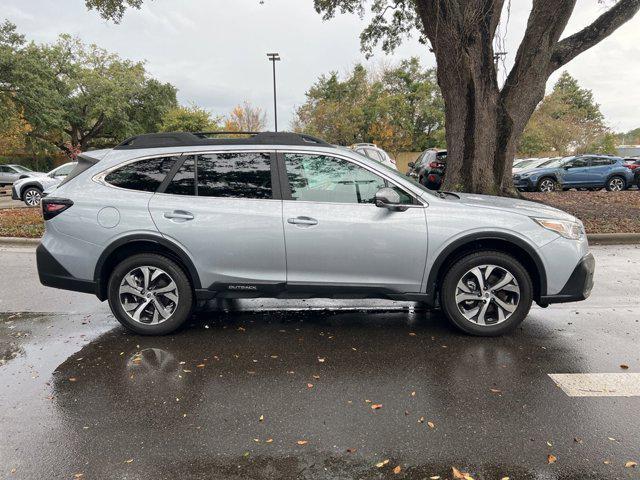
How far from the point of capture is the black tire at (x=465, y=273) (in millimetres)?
4180

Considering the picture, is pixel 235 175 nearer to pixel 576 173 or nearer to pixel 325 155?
pixel 325 155

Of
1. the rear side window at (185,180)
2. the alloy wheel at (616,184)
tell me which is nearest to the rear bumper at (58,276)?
the rear side window at (185,180)

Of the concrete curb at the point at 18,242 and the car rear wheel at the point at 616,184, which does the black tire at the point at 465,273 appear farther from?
the car rear wheel at the point at 616,184

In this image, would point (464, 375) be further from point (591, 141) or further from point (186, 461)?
point (591, 141)

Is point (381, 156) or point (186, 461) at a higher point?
point (381, 156)

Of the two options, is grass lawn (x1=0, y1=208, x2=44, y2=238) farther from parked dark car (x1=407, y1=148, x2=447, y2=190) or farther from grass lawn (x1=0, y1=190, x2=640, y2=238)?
parked dark car (x1=407, y1=148, x2=447, y2=190)

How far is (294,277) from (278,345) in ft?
2.15

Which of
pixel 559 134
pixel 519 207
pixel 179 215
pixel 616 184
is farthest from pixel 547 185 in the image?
pixel 559 134

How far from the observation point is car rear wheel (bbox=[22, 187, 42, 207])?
16.9 m

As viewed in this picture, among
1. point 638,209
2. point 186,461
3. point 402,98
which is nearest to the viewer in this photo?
point 186,461

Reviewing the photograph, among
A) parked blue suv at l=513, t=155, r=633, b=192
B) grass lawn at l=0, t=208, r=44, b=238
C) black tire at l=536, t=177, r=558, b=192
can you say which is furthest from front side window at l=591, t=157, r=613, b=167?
grass lawn at l=0, t=208, r=44, b=238

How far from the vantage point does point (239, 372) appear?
3699 millimetres

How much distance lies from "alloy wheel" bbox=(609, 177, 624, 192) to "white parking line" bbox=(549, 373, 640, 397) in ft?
62.8

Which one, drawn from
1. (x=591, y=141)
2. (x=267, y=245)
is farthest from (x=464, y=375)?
(x=591, y=141)
